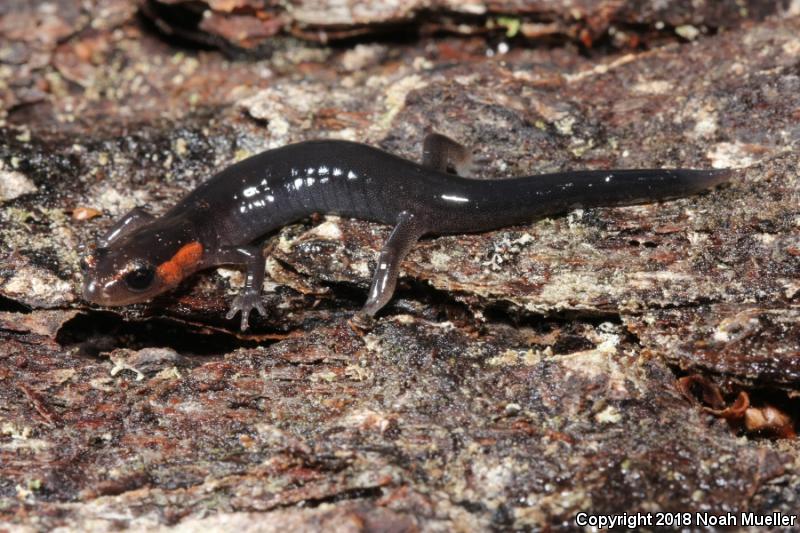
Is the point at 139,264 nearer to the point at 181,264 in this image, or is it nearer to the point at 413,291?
the point at 181,264

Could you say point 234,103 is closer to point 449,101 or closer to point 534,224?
point 449,101

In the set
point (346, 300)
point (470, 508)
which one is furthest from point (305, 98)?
point (470, 508)

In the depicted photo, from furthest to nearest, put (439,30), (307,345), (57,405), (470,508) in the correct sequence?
1. (439,30)
2. (307,345)
3. (57,405)
4. (470,508)

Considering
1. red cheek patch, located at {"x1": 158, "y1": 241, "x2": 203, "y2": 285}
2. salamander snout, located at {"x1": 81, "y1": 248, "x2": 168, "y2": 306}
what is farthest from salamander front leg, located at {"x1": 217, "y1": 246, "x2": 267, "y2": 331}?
salamander snout, located at {"x1": 81, "y1": 248, "x2": 168, "y2": 306}

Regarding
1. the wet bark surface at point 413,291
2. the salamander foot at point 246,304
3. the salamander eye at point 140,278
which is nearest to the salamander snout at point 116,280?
the salamander eye at point 140,278

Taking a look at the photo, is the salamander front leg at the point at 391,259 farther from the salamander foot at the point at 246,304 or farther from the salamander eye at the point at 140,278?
the salamander eye at the point at 140,278
